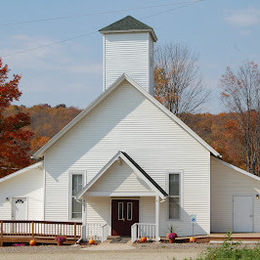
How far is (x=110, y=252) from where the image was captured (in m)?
21.9

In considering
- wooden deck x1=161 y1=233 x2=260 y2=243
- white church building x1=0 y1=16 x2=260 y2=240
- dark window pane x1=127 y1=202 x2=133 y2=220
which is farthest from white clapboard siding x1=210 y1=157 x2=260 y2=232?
dark window pane x1=127 y1=202 x2=133 y2=220

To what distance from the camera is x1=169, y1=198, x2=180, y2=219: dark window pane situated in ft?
88.4

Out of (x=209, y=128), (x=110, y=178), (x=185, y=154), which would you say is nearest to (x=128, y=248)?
(x=110, y=178)

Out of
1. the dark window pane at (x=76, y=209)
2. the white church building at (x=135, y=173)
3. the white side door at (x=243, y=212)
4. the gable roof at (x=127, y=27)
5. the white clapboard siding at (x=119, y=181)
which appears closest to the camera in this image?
the white clapboard siding at (x=119, y=181)

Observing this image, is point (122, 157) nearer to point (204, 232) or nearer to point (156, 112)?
point (156, 112)

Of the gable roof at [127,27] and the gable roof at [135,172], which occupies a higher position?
the gable roof at [127,27]

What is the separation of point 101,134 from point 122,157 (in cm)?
249

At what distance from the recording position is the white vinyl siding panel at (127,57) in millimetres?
29609

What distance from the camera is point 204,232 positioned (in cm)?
A: 2664

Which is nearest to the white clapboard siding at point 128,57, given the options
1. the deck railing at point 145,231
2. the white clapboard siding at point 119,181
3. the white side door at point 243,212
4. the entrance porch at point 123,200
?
the entrance porch at point 123,200

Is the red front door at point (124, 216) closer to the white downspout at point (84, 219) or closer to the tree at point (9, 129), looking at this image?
the white downspout at point (84, 219)

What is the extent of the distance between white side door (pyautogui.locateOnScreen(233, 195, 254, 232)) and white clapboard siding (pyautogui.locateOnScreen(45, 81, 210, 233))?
256cm

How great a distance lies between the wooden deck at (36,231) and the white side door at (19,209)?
143 centimetres

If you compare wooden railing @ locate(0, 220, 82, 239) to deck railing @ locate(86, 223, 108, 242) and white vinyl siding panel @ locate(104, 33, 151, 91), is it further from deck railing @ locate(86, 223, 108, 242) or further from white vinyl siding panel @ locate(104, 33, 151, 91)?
white vinyl siding panel @ locate(104, 33, 151, 91)
